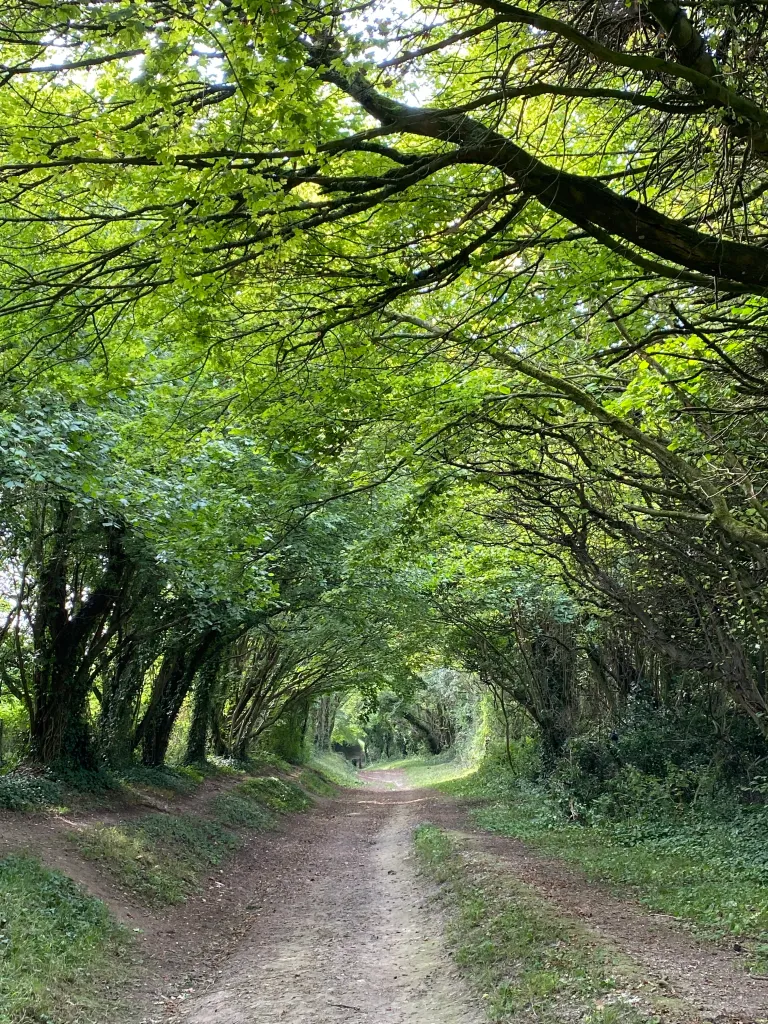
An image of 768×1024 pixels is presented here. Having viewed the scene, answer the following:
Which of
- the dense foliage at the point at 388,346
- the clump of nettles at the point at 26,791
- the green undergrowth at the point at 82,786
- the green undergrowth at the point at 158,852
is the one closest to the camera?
the dense foliage at the point at 388,346

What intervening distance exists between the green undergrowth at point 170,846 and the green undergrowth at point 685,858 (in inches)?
224

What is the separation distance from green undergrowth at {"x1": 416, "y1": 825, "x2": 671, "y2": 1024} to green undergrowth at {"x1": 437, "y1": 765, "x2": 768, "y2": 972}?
5.18 ft

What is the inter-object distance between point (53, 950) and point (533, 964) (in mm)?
4403

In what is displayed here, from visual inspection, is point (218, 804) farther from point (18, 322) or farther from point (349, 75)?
point (349, 75)

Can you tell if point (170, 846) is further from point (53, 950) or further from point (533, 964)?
point (533, 964)

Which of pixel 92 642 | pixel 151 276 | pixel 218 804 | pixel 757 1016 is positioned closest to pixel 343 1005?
pixel 757 1016

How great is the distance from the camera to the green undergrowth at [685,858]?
773 centimetres

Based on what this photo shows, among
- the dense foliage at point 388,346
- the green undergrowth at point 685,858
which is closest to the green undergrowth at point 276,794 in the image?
the dense foliage at point 388,346

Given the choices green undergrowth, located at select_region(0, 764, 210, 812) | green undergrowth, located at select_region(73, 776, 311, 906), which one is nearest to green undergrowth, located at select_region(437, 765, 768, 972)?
green undergrowth, located at select_region(73, 776, 311, 906)

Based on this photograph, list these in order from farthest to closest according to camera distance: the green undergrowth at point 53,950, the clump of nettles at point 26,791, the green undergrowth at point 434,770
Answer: the green undergrowth at point 434,770
the clump of nettles at point 26,791
the green undergrowth at point 53,950

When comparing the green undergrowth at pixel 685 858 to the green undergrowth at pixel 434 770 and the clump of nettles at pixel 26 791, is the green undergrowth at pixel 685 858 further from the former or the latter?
the green undergrowth at pixel 434 770

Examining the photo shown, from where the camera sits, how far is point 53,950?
669 centimetres

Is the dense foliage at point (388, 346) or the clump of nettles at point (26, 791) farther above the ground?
the dense foliage at point (388, 346)

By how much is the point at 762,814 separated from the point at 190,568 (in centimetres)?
960
